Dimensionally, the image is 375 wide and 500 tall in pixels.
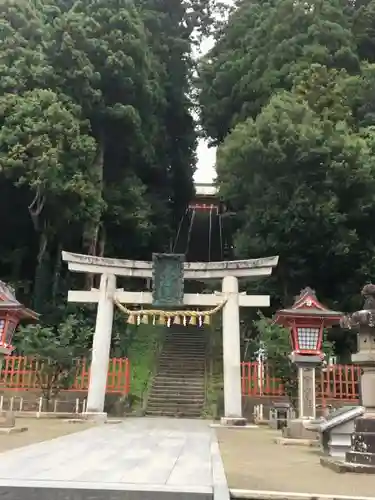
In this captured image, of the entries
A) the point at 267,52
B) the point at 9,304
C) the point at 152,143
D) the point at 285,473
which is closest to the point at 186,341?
the point at 152,143

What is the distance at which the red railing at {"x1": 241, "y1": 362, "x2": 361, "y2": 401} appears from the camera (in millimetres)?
14195

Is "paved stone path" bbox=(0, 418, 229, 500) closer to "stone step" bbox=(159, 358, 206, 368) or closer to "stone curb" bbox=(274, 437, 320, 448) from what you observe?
"stone curb" bbox=(274, 437, 320, 448)

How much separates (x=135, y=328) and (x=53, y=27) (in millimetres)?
11874

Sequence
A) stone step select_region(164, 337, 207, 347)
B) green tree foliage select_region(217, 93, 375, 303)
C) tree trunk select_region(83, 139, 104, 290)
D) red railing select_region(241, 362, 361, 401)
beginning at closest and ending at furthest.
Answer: red railing select_region(241, 362, 361, 401) < green tree foliage select_region(217, 93, 375, 303) < tree trunk select_region(83, 139, 104, 290) < stone step select_region(164, 337, 207, 347)

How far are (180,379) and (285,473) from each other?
12.2m

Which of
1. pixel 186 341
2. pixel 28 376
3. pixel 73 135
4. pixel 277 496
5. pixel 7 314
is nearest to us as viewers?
pixel 277 496

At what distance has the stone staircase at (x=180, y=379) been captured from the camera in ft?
A: 52.4

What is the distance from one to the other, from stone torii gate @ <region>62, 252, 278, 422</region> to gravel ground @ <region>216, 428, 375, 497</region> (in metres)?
5.74

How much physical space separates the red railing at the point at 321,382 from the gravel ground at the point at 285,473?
19.1 ft

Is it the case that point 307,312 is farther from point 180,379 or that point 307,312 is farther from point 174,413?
point 180,379

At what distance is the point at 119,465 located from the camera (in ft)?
18.2

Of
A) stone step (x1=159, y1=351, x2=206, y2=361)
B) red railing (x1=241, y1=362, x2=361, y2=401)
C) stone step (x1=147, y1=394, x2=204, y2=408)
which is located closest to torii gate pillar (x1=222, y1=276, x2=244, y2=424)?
red railing (x1=241, y1=362, x2=361, y2=401)

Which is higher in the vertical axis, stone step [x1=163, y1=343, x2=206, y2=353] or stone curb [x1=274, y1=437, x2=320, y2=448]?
stone step [x1=163, y1=343, x2=206, y2=353]

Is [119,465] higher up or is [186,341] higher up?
[186,341]
